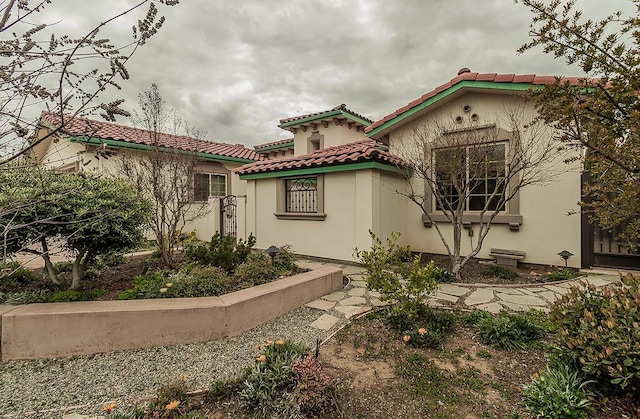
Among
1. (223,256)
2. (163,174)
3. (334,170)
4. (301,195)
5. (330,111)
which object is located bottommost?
(223,256)

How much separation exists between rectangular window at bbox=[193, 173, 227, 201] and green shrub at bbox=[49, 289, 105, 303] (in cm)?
727

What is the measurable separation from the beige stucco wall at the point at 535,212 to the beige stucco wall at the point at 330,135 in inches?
166

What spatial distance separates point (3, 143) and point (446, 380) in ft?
12.7

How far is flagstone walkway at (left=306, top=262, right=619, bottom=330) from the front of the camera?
4.05 meters

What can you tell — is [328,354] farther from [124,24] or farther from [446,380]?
[124,24]

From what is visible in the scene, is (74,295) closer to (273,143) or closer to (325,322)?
(325,322)

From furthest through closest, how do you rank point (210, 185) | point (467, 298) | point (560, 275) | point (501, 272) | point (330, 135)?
point (210, 185), point (330, 135), point (501, 272), point (560, 275), point (467, 298)

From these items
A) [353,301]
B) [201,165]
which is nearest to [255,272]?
[353,301]

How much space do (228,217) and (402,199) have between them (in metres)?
6.68

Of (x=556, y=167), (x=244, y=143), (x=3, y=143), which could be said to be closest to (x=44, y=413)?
(x=3, y=143)

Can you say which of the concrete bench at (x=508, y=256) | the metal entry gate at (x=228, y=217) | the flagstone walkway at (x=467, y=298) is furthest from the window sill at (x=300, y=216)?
the concrete bench at (x=508, y=256)

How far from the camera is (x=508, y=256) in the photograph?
6430 millimetres

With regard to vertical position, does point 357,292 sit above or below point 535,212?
below

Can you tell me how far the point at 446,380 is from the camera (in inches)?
96.9
